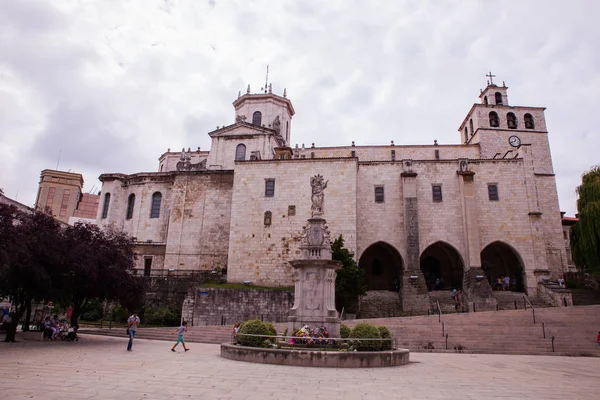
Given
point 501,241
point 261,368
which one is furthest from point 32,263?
point 501,241

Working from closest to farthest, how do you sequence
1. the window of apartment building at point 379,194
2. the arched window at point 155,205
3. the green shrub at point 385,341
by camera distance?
the green shrub at point 385,341
the window of apartment building at point 379,194
the arched window at point 155,205

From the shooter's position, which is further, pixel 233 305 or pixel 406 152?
pixel 406 152

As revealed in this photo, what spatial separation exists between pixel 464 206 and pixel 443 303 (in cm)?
793

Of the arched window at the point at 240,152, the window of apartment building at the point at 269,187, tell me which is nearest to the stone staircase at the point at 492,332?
the window of apartment building at the point at 269,187

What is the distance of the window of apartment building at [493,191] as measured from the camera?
113 feet

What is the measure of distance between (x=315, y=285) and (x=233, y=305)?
50.8ft

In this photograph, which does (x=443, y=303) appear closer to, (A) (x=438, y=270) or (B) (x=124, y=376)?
(A) (x=438, y=270)

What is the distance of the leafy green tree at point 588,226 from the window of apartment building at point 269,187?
2168 centimetres

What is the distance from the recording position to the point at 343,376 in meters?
10.4

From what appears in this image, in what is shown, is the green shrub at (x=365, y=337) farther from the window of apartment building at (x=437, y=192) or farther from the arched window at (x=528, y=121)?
the arched window at (x=528, y=121)

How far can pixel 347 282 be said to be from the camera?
91.5 feet

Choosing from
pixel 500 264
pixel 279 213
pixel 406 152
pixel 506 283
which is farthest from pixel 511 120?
pixel 279 213

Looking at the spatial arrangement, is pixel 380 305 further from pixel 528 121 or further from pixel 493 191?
pixel 528 121

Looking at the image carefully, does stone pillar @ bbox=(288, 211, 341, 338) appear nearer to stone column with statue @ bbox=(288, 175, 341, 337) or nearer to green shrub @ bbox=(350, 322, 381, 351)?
stone column with statue @ bbox=(288, 175, 341, 337)
